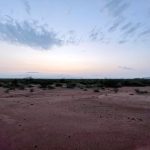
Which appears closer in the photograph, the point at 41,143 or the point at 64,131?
the point at 41,143

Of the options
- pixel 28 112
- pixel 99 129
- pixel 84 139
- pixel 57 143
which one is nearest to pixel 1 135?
pixel 57 143

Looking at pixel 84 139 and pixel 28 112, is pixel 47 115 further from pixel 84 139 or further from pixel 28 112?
pixel 84 139

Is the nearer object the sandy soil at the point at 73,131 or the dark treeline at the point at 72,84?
the sandy soil at the point at 73,131

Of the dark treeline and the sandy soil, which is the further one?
the dark treeline

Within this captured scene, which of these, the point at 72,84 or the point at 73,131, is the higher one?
the point at 72,84

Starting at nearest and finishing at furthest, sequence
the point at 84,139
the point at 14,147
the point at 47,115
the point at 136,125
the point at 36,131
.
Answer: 1. the point at 14,147
2. the point at 84,139
3. the point at 36,131
4. the point at 136,125
5. the point at 47,115

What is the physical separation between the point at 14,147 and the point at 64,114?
632 cm

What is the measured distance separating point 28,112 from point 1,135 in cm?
518

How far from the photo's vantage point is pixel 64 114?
1476 centimetres

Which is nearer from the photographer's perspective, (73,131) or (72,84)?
(73,131)

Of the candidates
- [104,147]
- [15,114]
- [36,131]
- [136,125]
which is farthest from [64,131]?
[15,114]

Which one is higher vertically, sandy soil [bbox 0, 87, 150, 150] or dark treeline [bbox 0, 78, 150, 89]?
dark treeline [bbox 0, 78, 150, 89]

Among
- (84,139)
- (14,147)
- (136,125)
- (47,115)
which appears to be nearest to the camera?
(14,147)

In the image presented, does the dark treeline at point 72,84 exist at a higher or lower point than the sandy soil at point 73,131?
higher
